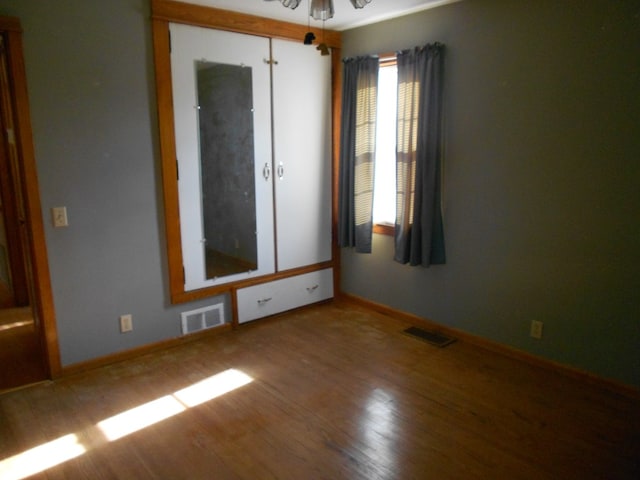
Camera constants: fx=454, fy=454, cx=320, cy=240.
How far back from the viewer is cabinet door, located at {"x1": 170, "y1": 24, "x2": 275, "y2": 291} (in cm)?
302

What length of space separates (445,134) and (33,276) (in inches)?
109

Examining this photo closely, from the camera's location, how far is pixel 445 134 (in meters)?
3.17

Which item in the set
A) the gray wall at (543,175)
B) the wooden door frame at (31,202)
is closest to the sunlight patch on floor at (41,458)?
the wooden door frame at (31,202)

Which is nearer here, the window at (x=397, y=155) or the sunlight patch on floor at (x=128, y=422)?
the sunlight patch on floor at (x=128, y=422)

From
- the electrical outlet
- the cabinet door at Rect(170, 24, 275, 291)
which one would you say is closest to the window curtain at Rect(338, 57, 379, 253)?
the cabinet door at Rect(170, 24, 275, 291)

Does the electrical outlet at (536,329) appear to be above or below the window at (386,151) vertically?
below

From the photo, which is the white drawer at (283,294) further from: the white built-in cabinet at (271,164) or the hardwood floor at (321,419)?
the hardwood floor at (321,419)

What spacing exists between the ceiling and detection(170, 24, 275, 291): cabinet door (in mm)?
186

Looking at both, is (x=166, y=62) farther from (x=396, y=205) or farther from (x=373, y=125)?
A: (x=396, y=205)

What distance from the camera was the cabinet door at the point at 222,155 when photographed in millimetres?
3016

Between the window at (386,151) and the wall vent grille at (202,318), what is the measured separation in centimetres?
142

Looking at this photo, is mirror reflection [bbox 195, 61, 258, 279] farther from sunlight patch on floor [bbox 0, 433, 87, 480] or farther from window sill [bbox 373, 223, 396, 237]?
sunlight patch on floor [bbox 0, 433, 87, 480]

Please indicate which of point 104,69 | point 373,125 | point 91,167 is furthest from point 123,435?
point 373,125

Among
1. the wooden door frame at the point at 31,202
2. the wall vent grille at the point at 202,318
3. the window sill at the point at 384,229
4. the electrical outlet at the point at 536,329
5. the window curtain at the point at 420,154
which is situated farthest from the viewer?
the window sill at the point at 384,229
